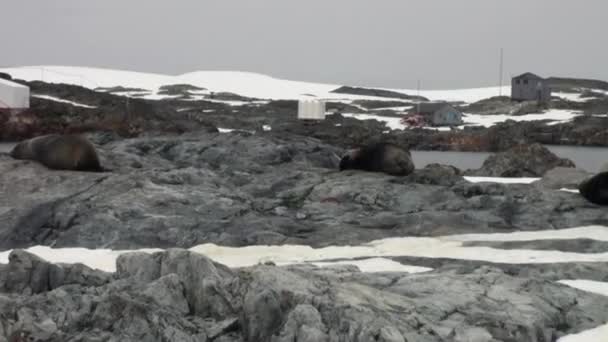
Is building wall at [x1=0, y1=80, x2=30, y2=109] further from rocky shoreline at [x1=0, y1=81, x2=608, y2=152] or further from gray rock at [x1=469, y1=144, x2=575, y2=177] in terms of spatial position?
gray rock at [x1=469, y1=144, x2=575, y2=177]

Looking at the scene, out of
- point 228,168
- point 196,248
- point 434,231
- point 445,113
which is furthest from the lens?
point 445,113

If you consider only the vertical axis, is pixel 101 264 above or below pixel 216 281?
below

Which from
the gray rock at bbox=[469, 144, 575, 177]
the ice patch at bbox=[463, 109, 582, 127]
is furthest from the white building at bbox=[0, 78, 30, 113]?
the ice patch at bbox=[463, 109, 582, 127]

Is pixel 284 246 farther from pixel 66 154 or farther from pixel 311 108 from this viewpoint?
pixel 311 108

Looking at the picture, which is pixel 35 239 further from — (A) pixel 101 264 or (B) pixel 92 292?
(B) pixel 92 292

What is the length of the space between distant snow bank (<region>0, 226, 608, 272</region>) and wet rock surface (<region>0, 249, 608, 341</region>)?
2802 mm

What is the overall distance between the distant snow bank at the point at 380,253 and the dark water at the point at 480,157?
33653 mm

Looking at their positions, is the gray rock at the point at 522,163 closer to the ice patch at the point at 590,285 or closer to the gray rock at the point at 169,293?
the ice patch at the point at 590,285

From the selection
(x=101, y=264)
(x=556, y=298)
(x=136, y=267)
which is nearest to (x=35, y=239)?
(x=101, y=264)

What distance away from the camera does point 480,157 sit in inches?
2366

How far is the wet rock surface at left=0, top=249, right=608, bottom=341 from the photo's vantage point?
718cm

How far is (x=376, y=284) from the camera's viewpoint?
30.2ft

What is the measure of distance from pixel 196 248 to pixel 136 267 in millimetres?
4312

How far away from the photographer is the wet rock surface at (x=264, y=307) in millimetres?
7180
